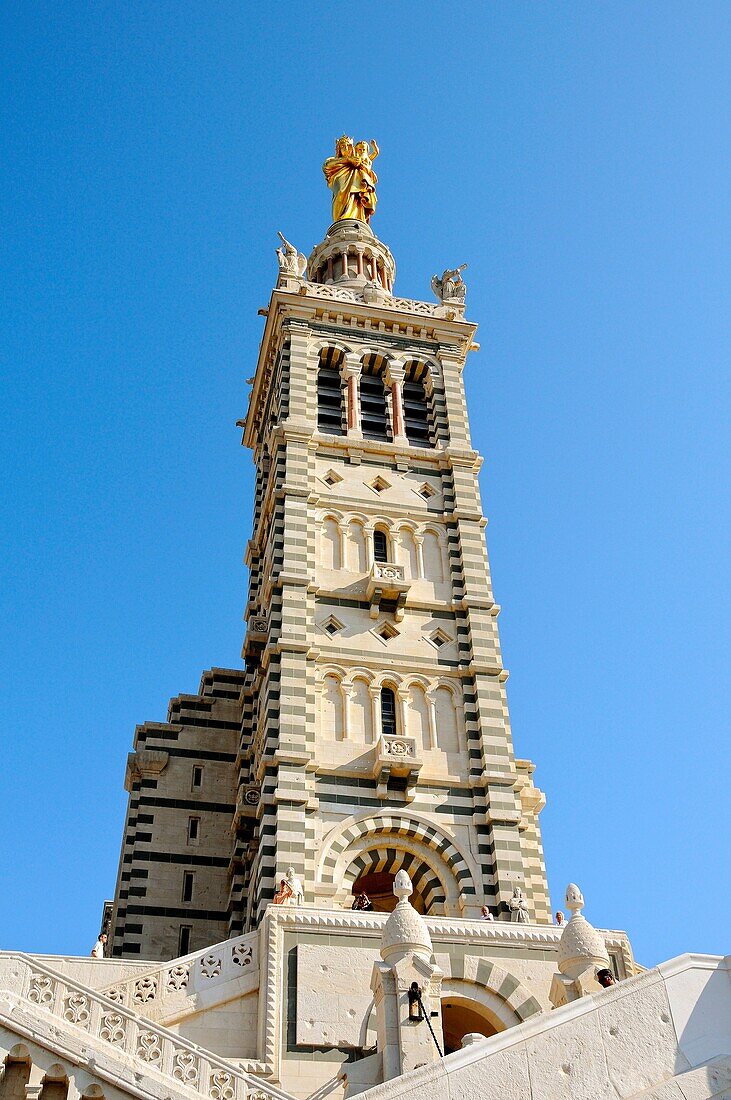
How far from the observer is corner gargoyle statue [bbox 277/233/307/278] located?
41.2m

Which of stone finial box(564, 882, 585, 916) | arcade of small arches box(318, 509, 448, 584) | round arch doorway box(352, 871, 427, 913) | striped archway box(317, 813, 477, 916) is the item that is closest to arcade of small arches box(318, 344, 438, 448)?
arcade of small arches box(318, 509, 448, 584)

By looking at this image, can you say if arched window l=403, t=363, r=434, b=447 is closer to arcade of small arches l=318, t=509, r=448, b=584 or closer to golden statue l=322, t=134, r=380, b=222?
arcade of small arches l=318, t=509, r=448, b=584

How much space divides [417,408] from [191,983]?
21.9 m

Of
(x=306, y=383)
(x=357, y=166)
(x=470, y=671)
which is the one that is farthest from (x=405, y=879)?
(x=357, y=166)

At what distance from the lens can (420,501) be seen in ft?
118

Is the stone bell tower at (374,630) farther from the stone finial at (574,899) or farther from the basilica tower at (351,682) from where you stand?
the stone finial at (574,899)

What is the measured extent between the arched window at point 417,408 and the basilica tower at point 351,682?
0.23 feet

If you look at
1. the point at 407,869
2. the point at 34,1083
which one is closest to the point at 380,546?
the point at 407,869

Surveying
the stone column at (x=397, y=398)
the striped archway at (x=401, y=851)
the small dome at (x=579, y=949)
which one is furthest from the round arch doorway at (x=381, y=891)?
the stone column at (x=397, y=398)

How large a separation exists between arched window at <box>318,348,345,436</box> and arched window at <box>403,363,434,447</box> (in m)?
2.16

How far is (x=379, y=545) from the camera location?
34625mm

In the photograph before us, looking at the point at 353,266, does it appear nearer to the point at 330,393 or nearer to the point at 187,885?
the point at 330,393

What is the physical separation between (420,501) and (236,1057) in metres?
18.4

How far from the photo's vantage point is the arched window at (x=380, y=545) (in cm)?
3422
